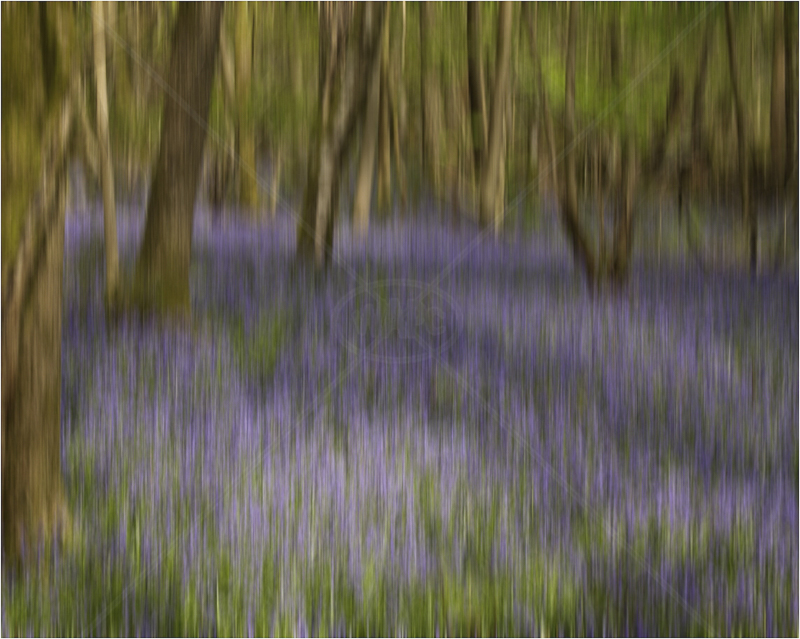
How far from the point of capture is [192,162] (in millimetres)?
2381

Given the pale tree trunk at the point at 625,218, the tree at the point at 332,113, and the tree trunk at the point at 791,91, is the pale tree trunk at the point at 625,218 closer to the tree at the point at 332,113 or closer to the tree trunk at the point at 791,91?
the tree trunk at the point at 791,91

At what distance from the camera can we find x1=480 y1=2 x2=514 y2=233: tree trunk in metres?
2.49

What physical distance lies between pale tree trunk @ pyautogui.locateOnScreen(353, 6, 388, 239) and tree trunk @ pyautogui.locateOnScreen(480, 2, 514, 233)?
38 cm

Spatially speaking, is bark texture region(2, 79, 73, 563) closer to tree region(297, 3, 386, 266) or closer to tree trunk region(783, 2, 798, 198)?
tree region(297, 3, 386, 266)

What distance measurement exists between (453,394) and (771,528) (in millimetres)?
911

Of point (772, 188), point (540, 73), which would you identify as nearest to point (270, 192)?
point (540, 73)

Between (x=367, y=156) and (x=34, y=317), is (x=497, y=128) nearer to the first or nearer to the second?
(x=367, y=156)

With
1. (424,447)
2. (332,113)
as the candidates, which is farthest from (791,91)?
(424,447)

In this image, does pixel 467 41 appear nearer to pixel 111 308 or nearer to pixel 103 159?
pixel 103 159

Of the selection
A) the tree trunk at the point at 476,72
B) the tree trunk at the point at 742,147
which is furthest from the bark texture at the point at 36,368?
the tree trunk at the point at 742,147

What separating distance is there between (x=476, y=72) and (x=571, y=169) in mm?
472

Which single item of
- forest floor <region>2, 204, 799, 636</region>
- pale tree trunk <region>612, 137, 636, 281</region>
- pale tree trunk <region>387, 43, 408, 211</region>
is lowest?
forest floor <region>2, 204, 799, 636</region>

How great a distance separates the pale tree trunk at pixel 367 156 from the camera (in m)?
2.49

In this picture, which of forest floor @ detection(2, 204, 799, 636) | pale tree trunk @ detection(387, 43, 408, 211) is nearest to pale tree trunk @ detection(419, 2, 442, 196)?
pale tree trunk @ detection(387, 43, 408, 211)
